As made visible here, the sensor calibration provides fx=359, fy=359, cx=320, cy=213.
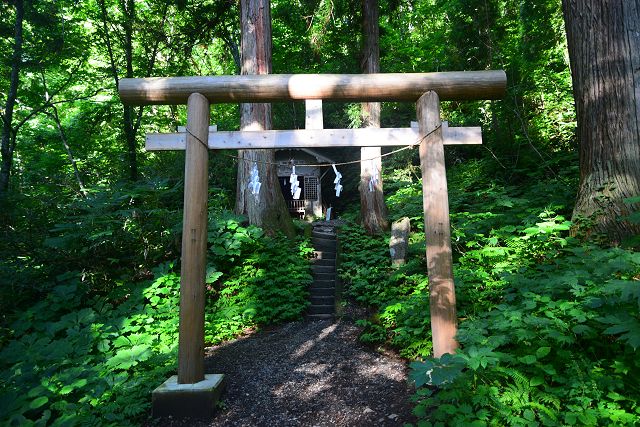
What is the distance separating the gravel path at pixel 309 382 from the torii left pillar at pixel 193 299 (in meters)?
0.25

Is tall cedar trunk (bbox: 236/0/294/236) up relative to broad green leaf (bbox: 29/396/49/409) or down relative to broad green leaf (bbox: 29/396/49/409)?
up

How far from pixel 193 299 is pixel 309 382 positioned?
1.58 metres

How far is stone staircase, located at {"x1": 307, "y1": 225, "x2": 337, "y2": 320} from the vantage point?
6.84m

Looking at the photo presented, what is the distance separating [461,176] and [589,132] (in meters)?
6.15

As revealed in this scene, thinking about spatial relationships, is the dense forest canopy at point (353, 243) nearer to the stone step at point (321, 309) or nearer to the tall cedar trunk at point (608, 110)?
the tall cedar trunk at point (608, 110)

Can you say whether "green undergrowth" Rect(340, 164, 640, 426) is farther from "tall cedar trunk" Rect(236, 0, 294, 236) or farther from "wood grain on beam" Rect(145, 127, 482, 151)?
"tall cedar trunk" Rect(236, 0, 294, 236)

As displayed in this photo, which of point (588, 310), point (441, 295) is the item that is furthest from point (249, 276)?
point (588, 310)

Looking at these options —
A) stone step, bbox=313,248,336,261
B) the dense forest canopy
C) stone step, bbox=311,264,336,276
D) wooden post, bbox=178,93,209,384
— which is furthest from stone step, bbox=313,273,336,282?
wooden post, bbox=178,93,209,384

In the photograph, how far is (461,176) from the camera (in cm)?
1033

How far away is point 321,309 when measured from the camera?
688 centimetres

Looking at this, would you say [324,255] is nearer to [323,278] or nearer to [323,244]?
[323,244]

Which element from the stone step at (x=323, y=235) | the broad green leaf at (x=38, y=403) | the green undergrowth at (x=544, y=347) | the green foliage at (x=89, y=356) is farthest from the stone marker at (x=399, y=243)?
the broad green leaf at (x=38, y=403)

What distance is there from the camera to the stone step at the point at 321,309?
6828mm

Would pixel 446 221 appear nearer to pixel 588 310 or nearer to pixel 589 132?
pixel 588 310
